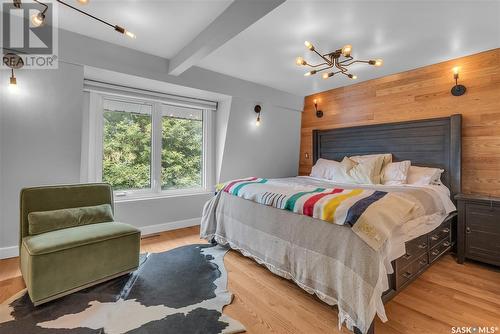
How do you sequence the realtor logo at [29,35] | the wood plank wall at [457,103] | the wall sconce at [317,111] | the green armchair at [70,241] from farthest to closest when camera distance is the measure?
1. the wall sconce at [317,111]
2. the wood plank wall at [457,103]
3. the realtor logo at [29,35]
4. the green armchair at [70,241]

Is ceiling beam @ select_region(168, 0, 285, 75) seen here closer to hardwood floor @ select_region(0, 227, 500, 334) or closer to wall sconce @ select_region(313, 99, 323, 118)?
hardwood floor @ select_region(0, 227, 500, 334)

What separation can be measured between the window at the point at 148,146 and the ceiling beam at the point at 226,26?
1177 mm

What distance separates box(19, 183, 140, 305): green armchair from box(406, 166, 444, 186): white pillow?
322 cm

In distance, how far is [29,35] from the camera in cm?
237

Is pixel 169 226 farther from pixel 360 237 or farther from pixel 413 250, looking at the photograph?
pixel 413 250

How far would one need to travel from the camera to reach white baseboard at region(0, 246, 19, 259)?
255 cm

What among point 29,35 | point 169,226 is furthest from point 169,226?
point 29,35

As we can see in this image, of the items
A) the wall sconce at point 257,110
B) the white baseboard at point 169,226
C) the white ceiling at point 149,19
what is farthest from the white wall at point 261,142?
the white ceiling at point 149,19

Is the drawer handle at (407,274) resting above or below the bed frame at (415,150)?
below

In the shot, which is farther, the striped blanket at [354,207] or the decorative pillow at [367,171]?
the decorative pillow at [367,171]

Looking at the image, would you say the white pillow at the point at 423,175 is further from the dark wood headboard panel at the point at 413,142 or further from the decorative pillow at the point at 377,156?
the decorative pillow at the point at 377,156

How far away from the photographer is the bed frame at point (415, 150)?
2041 millimetres

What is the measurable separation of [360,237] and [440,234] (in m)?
1.62

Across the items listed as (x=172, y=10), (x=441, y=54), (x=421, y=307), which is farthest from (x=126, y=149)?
(x=441, y=54)
